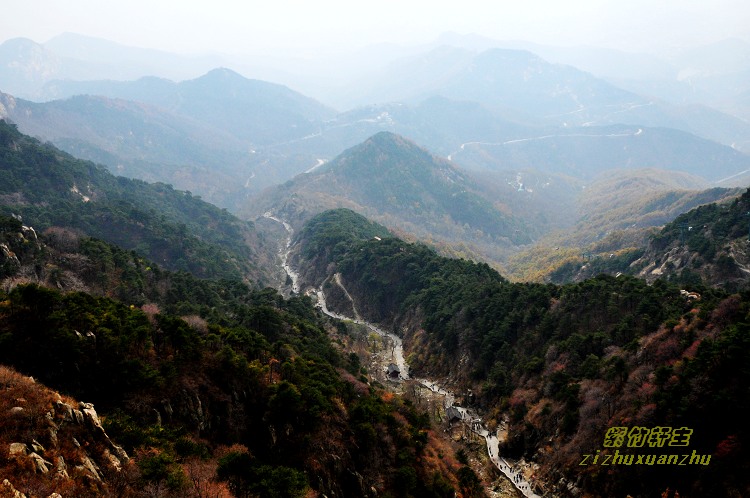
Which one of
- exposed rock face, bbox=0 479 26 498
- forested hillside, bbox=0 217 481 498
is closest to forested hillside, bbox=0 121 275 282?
forested hillside, bbox=0 217 481 498

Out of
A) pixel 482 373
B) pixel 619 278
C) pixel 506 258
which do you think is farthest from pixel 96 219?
pixel 506 258

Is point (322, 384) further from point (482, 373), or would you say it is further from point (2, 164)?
point (2, 164)

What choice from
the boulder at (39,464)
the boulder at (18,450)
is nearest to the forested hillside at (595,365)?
the boulder at (39,464)

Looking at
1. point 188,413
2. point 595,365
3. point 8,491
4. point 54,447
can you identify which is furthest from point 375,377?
point 8,491

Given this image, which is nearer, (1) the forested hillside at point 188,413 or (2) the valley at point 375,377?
(1) the forested hillside at point 188,413

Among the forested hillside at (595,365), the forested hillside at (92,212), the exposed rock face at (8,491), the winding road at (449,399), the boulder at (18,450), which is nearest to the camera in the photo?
the exposed rock face at (8,491)

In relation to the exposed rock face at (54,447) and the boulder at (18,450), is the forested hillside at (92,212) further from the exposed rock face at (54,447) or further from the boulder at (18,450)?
the boulder at (18,450)

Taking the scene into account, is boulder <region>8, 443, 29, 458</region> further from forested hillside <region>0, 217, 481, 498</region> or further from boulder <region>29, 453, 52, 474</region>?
boulder <region>29, 453, 52, 474</region>

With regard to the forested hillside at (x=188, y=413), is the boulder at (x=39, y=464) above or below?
above

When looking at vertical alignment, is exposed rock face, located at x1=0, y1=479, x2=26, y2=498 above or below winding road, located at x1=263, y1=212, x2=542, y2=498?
above
